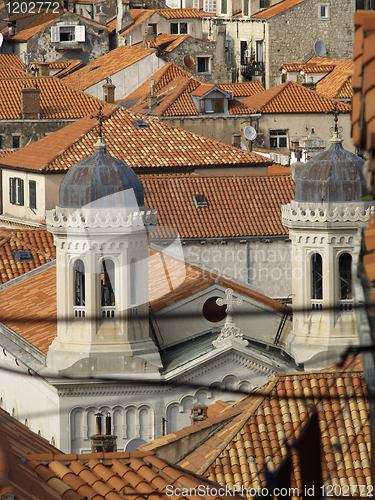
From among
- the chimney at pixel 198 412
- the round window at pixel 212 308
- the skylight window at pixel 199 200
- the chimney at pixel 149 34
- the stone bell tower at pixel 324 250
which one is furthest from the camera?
the chimney at pixel 149 34

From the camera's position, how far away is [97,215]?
74.8ft

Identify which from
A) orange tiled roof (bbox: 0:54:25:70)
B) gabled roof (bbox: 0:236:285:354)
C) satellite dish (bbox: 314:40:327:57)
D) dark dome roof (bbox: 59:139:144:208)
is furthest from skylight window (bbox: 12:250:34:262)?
satellite dish (bbox: 314:40:327:57)

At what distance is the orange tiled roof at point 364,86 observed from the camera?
7438 millimetres

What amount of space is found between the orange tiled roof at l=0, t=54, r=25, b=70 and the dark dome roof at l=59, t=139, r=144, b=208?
58149 mm

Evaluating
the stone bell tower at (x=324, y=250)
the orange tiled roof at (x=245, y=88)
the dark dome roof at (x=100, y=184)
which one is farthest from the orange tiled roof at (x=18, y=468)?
the orange tiled roof at (x=245, y=88)

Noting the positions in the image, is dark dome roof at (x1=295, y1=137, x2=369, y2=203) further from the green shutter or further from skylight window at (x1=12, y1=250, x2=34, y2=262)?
the green shutter

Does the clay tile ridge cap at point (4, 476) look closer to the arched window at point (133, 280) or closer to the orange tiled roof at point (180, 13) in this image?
the arched window at point (133, 280)

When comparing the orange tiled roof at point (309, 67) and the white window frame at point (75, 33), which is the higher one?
the white window frame at point (75, 33)

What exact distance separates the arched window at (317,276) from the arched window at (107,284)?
12.5 feet

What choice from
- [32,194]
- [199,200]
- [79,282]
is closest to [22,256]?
[199,200]

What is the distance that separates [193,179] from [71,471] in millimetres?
29047

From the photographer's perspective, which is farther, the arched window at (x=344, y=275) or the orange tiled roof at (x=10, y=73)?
the orange tiled roof at (x=10, y=73)

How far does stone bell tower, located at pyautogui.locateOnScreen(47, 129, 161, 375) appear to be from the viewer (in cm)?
2280

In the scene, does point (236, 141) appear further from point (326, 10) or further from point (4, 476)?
point (4, 476)
